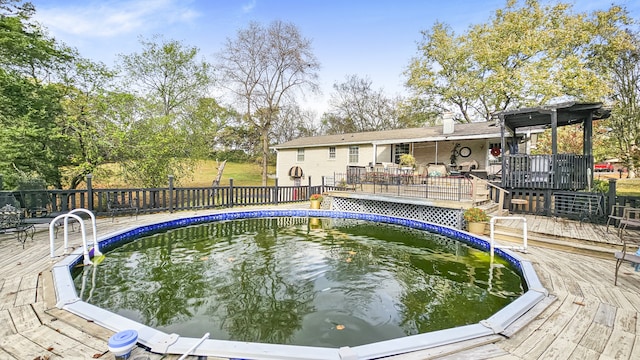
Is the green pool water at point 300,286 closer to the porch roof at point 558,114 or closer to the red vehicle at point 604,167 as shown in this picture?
the porch roof at point 558,114

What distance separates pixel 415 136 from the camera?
575 inches

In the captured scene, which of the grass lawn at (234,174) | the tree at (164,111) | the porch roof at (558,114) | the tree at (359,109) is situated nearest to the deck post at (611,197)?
the porch roof at (558,114)

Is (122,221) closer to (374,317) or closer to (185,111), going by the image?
(374,317)

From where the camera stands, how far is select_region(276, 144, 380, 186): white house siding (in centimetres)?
1722

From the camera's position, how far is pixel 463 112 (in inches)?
898

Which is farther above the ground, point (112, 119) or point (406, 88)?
point (406, 88)

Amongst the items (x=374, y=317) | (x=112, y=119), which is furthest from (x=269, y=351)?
(x=112, y=119)

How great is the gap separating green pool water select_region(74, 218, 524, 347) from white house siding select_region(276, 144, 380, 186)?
389 inches

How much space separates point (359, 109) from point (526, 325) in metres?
29.7

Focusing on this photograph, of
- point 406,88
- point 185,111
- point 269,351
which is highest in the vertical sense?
point 406,88

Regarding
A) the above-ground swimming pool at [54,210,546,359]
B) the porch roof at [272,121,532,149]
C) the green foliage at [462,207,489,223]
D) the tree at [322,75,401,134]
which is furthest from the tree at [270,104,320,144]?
the green foliage at [462,207,489,223]

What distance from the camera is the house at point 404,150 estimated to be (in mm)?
13273

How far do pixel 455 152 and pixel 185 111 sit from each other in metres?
15.1

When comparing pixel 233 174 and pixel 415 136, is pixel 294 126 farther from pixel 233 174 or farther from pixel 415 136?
pixel 415 136
